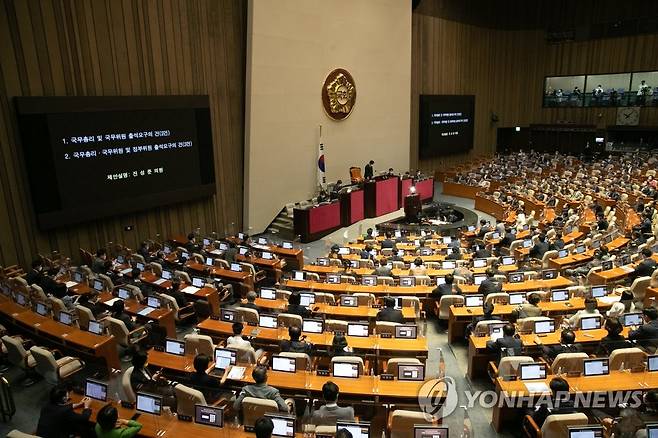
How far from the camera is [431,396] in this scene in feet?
19.9

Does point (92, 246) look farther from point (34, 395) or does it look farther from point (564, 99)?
point (564, 99)

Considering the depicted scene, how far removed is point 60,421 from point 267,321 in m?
3.62

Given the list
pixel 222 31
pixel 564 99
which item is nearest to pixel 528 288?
pixel 222 31

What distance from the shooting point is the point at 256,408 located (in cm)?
552

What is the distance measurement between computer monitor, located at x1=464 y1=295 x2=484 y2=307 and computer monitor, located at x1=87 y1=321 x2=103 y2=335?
669cm

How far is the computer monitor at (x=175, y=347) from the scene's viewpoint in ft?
23.9

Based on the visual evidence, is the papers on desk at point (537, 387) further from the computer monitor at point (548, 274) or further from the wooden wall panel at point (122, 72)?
the wooden wall panel at point (122, 72)

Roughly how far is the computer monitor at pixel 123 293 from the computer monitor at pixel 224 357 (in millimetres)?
4010

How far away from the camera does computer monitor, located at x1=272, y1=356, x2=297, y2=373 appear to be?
21.8ft

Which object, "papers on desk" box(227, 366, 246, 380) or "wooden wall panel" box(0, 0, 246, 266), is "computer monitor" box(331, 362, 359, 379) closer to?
"papers on desk" box(227, 366, 246, 380)

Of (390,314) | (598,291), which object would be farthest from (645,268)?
(390,314)

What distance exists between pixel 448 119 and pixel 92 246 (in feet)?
69.7

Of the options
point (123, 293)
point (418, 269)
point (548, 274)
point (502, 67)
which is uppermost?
point (502, 67)

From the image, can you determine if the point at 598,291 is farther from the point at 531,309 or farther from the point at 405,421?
the point at 405,421
